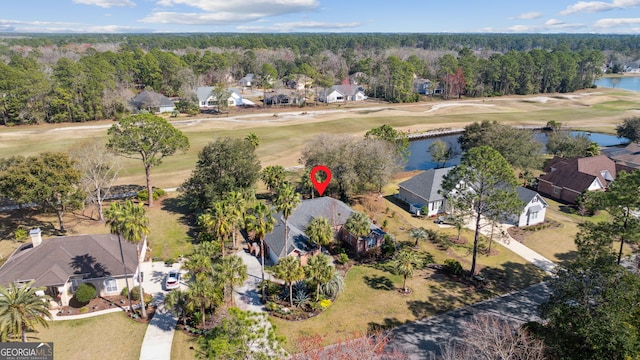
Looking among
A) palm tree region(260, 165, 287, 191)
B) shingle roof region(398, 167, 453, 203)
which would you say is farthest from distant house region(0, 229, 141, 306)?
shingle roof region(398, 167, 453, 203)

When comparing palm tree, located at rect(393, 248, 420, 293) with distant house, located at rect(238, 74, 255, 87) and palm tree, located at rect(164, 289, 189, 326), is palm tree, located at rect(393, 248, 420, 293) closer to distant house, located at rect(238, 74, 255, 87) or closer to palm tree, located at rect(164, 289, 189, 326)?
palm tree, located at rect(164, 289, 189, 326)

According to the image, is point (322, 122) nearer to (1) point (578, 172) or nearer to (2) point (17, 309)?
(1) point (578, 172)

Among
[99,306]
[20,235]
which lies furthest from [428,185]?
[20,235]

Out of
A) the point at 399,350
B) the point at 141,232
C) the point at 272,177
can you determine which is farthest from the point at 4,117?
the point at 399,350

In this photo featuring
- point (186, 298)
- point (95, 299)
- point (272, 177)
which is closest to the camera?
point (186, 298)

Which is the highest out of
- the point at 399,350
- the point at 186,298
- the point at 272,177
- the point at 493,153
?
the point at 493,153

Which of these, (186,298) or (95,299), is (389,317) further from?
(95,299)
